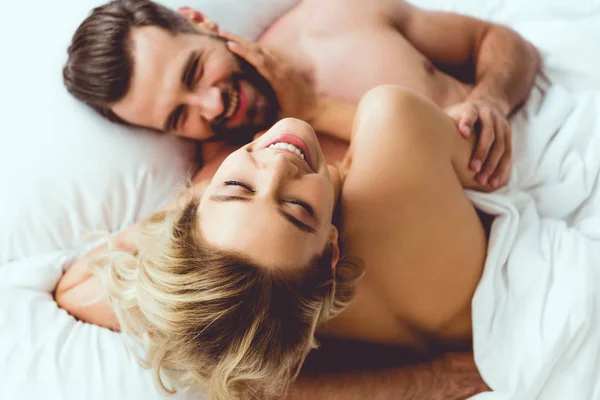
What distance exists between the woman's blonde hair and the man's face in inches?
15.3

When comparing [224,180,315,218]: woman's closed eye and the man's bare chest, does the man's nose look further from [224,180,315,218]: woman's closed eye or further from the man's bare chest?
[224,180,315,218]: woman's closed eye

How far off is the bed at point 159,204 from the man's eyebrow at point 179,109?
0.06 metres

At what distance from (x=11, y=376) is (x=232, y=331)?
45cm

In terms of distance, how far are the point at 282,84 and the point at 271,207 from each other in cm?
62

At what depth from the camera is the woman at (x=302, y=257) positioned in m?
0.78

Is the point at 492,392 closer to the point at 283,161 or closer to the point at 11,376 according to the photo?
the point at 283,161

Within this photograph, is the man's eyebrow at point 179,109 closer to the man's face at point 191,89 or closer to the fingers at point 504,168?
the man's face at point 191,89

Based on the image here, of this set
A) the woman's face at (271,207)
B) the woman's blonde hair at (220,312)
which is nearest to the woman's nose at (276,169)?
the woman's face at (271,207)

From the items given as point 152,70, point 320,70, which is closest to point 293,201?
point 152,70

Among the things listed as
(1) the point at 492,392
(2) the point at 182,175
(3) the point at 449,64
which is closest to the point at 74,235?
(2) the point at 182,175

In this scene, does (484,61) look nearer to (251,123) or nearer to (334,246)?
(251,123)

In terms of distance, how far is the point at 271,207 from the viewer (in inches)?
30.5

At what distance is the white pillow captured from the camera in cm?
116

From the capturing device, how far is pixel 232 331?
79 cm
